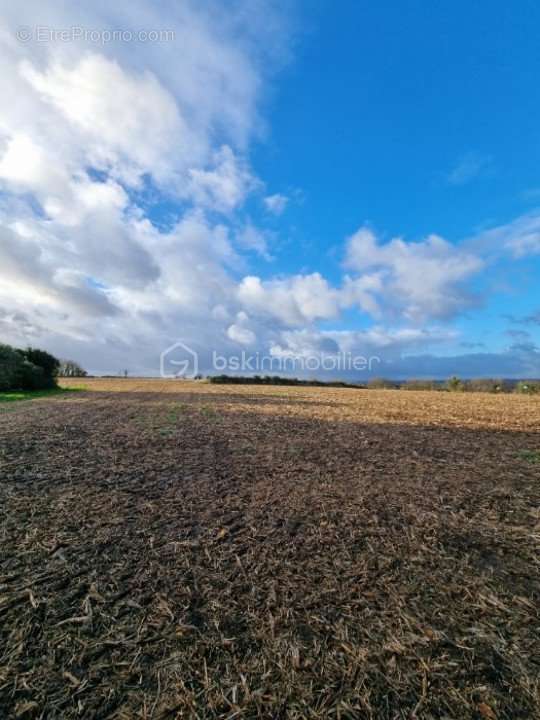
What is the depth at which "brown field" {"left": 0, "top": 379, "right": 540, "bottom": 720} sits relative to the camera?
179 cm

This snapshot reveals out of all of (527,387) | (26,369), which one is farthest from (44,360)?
(527,387)

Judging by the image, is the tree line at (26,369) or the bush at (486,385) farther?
the bush at (486,385)

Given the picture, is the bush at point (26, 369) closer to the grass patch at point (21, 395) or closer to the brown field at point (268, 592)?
the grass patch at point (21, 395)

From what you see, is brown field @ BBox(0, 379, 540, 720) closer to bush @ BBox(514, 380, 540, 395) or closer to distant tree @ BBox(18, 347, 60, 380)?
distant tree @ BBox(18, 347, 60, 380)

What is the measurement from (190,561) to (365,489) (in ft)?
9.45

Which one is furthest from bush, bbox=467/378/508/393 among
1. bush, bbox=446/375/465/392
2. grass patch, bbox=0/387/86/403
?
grass patch, bbox=0/387/86/403

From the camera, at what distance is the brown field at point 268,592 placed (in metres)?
1.79

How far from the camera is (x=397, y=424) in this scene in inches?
428

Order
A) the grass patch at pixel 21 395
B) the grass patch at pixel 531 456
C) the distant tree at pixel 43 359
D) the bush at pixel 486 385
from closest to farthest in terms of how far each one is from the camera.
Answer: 1. the grass patch at pixel 531 456
2. the grass patch at pixel 21 395
3. the distant tree at pixel 43 359
4. the bush at pixel 486 385

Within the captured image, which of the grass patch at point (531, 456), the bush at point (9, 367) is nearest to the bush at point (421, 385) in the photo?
the grass patch at point (531, 456)

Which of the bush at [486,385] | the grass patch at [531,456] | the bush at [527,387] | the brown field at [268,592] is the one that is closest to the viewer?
the brown field at [268,592]

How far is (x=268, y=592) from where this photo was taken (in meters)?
2.56

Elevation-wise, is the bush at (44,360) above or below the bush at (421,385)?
above

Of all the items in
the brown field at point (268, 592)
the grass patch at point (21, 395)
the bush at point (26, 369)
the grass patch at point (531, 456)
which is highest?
the bush at point (26, 369)
